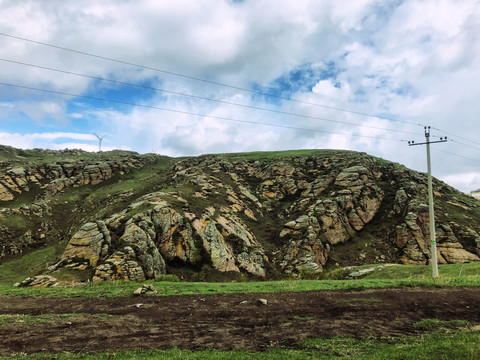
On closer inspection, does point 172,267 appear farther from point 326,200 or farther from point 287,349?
point 326,200

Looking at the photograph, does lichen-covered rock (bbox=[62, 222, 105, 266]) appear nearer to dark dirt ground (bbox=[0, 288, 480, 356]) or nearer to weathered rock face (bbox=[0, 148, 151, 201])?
dark dirt ground (bbox=[0, 288, 480, 356])

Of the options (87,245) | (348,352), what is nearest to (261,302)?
(348,352)

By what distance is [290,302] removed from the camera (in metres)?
15.7

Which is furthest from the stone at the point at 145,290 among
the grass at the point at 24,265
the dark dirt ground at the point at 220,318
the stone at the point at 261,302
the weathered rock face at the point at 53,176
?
the weathered rock face at the point at 53,176

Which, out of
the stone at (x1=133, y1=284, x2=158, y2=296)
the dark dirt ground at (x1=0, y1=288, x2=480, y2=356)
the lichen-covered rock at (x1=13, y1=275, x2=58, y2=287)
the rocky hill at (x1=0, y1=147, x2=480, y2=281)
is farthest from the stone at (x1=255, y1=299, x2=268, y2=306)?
the lichen-covered rock at (x1=13, y1=275, x2=58, y2=287)

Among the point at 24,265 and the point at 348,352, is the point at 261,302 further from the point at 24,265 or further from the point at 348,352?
the point at 24,265

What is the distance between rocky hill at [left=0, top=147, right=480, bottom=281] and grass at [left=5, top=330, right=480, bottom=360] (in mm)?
19704

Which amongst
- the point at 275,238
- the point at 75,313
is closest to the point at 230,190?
the point at 275,238

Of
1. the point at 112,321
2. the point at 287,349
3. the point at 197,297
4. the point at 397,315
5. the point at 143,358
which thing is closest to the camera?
the point at 143,358

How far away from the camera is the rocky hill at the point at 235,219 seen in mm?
31250

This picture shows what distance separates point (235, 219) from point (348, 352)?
40.9m

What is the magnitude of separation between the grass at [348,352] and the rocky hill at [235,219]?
19.7 m

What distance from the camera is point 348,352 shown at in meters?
8.53

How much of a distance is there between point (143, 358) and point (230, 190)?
5452 centimetres
